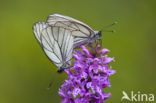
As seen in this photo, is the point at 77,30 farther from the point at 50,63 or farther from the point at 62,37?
the point at 50,63

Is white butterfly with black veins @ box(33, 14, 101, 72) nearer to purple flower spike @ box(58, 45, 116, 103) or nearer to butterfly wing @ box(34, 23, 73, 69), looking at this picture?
butterfly wing @ box(34, 23, 73, 69)

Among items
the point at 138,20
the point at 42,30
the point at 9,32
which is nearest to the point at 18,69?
the point at 9,32

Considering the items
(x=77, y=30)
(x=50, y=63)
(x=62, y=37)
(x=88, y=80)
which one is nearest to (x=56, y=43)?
(x=62, y=37)

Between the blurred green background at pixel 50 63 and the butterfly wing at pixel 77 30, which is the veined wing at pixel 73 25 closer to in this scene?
the butterfly wing at pixel 77 30

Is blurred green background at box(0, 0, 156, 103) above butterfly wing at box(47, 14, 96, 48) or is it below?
below

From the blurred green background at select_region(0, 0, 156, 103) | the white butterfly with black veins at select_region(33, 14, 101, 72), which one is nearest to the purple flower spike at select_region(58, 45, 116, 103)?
the white butterfly with black veins at select_region(33, 14, 101, 72)

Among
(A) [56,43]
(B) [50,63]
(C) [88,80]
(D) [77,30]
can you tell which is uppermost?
(D) [77,30]
